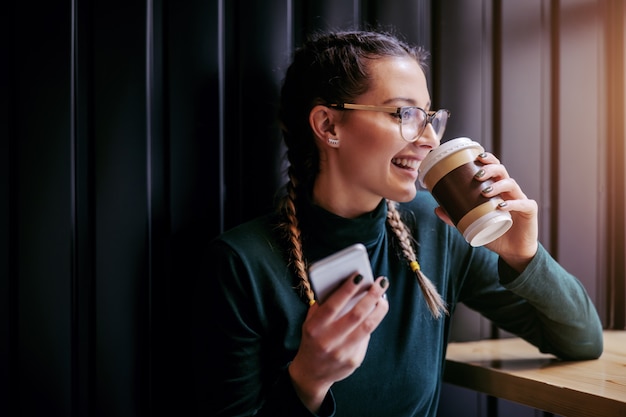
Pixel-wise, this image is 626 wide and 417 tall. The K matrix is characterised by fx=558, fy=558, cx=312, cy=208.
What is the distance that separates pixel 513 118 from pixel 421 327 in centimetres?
70

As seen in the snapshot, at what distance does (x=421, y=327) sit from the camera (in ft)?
3.86

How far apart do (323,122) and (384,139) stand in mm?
143

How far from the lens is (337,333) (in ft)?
2.63

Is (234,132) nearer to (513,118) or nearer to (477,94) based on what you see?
(477,94)

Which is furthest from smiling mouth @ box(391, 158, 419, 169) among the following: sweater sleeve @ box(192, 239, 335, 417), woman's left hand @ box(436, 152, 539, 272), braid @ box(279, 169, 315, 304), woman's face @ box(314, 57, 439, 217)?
sweater sleeve @ box(192, 239, 335, 417)

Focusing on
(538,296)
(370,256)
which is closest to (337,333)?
(370,256)

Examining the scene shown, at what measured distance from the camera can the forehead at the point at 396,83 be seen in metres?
1.09

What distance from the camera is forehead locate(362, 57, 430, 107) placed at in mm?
1090

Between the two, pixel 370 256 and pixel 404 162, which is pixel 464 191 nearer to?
pixel 404 162

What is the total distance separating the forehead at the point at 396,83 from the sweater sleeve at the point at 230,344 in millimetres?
427

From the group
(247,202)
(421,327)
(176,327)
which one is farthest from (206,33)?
(421,327)

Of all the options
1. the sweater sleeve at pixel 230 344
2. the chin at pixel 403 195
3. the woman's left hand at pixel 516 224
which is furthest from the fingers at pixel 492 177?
the sweater sleeve at pixel 230 344

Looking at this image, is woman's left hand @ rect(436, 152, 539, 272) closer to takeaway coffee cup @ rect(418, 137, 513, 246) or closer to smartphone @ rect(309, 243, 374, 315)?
takeaway coffee cup @ rect(418, 137, 513, 246)

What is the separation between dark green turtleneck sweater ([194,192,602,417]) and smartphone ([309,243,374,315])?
0.26m
